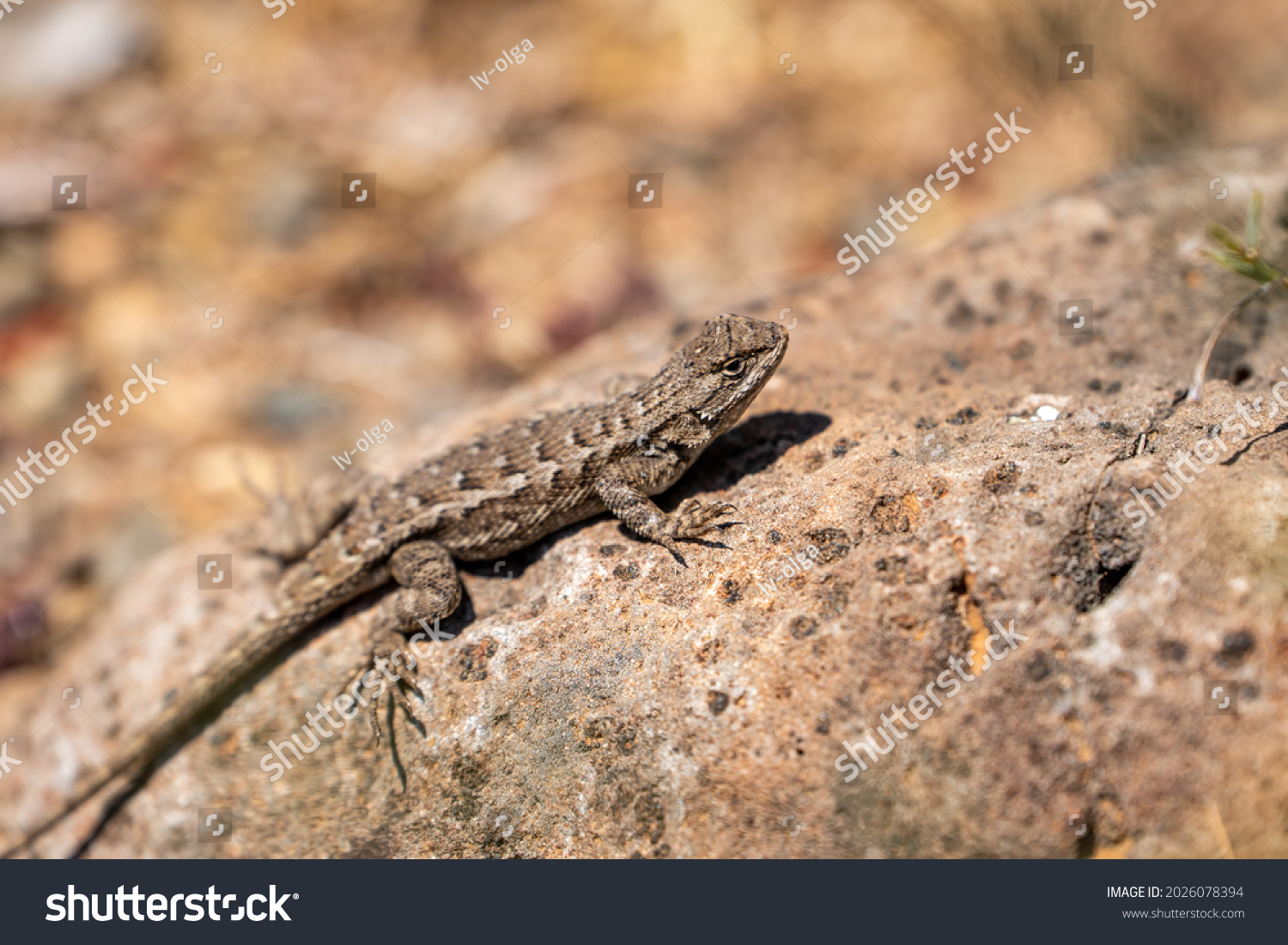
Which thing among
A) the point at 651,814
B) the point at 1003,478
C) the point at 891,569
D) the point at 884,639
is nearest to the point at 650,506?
the point at 891,569

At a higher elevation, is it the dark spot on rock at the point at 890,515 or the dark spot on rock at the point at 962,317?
the dark spot on rock at the point at 962,317

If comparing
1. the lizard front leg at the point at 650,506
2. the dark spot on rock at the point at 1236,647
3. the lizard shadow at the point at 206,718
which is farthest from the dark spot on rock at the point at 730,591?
the dark spot on rock at the point at 1236,647

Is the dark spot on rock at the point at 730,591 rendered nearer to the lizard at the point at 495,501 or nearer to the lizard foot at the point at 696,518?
the lizard foot at the point at 696,518

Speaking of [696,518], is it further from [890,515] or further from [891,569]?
[891,569]

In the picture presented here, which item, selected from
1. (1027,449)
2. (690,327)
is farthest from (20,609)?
(1027,449)

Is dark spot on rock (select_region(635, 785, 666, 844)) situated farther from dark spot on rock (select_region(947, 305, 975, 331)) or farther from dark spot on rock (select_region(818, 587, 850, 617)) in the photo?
dark spot on rock (select_region(947, 305, 975, 331))

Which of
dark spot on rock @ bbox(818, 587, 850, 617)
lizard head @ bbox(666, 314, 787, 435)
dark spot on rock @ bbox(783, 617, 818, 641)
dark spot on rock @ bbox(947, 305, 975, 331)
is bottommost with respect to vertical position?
dark spot on rock @ bbox(783, 617, 818, 641)

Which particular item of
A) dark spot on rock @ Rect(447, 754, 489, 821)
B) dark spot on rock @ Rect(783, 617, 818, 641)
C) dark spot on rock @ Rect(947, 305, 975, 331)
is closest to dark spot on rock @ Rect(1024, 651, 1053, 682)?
dark spot on rock @ Rect(783, 617, 818, 641)

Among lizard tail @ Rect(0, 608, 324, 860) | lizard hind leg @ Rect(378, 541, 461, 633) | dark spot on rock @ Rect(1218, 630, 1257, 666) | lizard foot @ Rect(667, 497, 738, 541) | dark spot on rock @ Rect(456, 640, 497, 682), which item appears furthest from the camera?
lizard tail @ Rect(0, 608, 324, 860)
